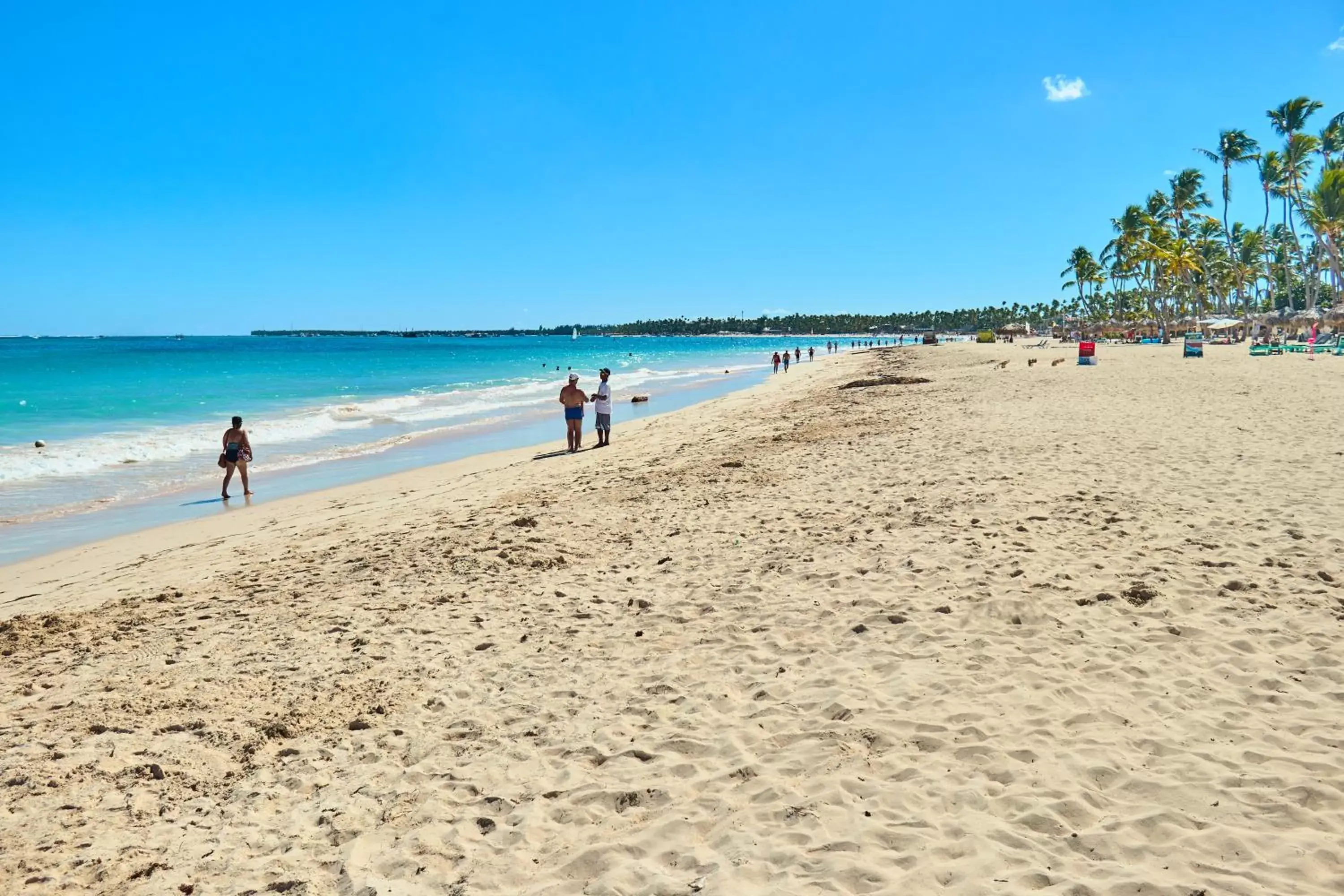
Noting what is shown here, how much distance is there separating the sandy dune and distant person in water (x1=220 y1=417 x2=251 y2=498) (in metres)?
3.65

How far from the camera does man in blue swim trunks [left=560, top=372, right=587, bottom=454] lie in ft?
50.6

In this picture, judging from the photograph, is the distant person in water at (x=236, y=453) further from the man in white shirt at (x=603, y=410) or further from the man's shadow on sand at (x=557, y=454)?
the man in white shirt at (x=603, y=410)

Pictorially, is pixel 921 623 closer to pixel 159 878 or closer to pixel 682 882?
pixel 682 882

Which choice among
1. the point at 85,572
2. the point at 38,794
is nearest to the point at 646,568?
the point at 38,794

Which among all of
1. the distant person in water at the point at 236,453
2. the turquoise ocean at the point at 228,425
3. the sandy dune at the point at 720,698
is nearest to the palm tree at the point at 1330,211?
the turquoise ocean at the point at 228,425

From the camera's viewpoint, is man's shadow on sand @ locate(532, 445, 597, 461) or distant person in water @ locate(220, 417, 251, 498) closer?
distant person in water @ locate(220, 417, 251, 498)

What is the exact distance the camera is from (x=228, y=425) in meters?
24.7

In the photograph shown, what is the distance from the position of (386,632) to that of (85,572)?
5.10 m

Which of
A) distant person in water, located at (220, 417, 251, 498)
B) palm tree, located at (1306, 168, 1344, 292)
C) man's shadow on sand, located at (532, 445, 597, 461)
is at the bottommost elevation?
man's shadow on sand, located at (532, 445, 597, 461)

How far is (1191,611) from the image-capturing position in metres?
5.14

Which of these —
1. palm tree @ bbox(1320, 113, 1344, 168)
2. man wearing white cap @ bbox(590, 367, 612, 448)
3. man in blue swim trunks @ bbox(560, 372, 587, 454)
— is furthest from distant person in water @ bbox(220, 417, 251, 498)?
palm tree @ bbox(1320, 113, 1344, 168)

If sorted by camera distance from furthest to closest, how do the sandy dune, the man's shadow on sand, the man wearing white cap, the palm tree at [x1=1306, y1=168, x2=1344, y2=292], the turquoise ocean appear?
1. the palm tree at [x1=1306, y1=168, x2=1344, y2=292]
2. the man wearing white cap
3. the man's shadow on sand
4. the turquoise ocean
5. the sandy dune

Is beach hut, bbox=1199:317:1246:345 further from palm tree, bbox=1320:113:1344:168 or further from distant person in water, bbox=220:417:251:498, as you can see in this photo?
distant person in water, bbox=220:417:251:498

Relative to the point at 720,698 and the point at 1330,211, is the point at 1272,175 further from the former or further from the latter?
the point at 720,698
